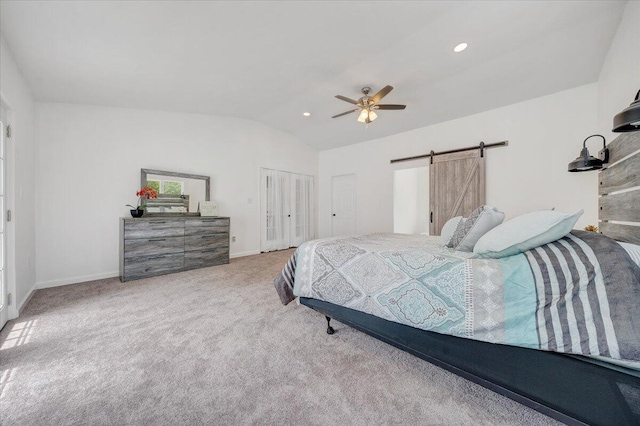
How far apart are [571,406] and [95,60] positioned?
14.6 feet

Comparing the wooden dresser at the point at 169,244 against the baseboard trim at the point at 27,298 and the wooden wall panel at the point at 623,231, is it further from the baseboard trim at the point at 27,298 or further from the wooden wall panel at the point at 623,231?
the wooden wall panel at the point at 623,231

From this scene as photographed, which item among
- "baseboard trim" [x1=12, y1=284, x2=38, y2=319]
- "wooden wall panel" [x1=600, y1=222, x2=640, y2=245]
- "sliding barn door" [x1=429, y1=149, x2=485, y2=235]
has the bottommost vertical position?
"baseboard trim" [x1=12, y1=284, x2=38, y2=319]

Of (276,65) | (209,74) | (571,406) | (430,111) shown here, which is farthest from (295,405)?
(430,111)

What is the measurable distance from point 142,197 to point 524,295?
4732 mm

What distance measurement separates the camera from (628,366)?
924 mm

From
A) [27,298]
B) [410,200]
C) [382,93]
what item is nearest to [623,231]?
[382,93]

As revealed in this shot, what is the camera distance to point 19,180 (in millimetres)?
2443

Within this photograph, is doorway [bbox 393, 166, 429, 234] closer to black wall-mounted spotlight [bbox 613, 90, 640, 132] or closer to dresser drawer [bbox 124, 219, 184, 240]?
black wall-mounted spotlight [bbox 613, 90, 640, 132]

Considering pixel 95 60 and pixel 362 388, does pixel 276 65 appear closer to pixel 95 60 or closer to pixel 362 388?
pixel 95 60

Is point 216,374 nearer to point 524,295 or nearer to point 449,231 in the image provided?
point 524,295

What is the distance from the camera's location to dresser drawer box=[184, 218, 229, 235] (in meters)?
3.88

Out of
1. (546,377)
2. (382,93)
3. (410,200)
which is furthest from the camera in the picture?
(410,200)

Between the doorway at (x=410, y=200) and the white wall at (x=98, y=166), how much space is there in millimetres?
Answer: 3729

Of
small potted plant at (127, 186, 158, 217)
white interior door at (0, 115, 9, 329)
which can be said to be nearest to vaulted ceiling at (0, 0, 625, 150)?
white interior door at (0, 115, 9, 329)
